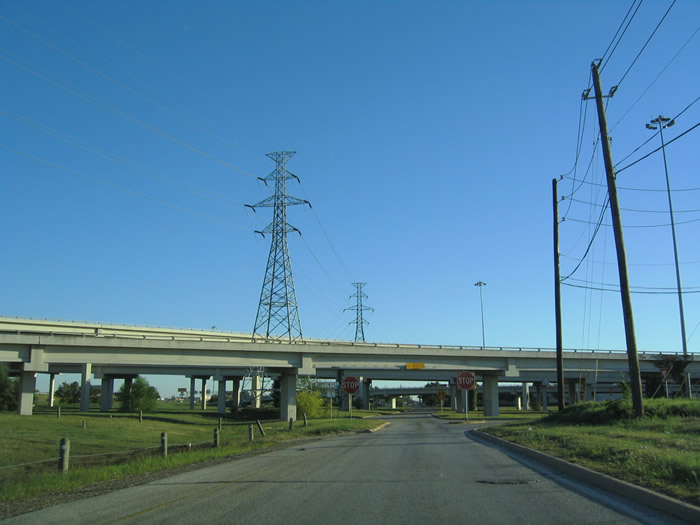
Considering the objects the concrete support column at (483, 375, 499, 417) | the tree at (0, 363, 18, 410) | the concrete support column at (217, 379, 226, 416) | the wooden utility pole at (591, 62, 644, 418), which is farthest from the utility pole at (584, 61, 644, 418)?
the concrete support column at (217, 379, 226, 416)

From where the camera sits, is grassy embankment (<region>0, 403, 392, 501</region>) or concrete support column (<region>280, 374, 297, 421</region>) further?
concrete support column (<region>280, 374, 297, 421</region>)

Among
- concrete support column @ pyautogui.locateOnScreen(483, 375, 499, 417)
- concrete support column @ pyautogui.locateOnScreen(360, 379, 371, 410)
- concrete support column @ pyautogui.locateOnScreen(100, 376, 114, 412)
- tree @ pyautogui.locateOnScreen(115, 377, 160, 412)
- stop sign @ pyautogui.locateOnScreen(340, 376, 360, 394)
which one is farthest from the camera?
concrete support column @ pyautogui.locateOnScreen(360, 379, 371, 410)

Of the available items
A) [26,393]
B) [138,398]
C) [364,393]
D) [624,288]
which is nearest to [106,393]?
[138,398]

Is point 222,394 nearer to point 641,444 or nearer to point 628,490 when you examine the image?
point 641,444

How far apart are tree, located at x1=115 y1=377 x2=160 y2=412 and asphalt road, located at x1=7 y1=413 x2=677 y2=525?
6381 cm

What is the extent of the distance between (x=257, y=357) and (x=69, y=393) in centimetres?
8574

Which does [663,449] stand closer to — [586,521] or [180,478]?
[586,521]

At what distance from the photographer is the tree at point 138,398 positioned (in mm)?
75312

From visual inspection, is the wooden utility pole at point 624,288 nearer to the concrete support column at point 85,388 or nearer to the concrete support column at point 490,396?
the concrete support column at point 490,396

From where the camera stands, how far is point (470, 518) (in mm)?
8742

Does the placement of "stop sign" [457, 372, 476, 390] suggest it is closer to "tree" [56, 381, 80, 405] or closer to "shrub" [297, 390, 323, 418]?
A: "shrub" [297, 390, 323, 418]

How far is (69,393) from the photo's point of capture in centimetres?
12788

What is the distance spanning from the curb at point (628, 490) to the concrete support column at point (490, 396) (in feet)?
178

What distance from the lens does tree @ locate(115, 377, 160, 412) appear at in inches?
2965
